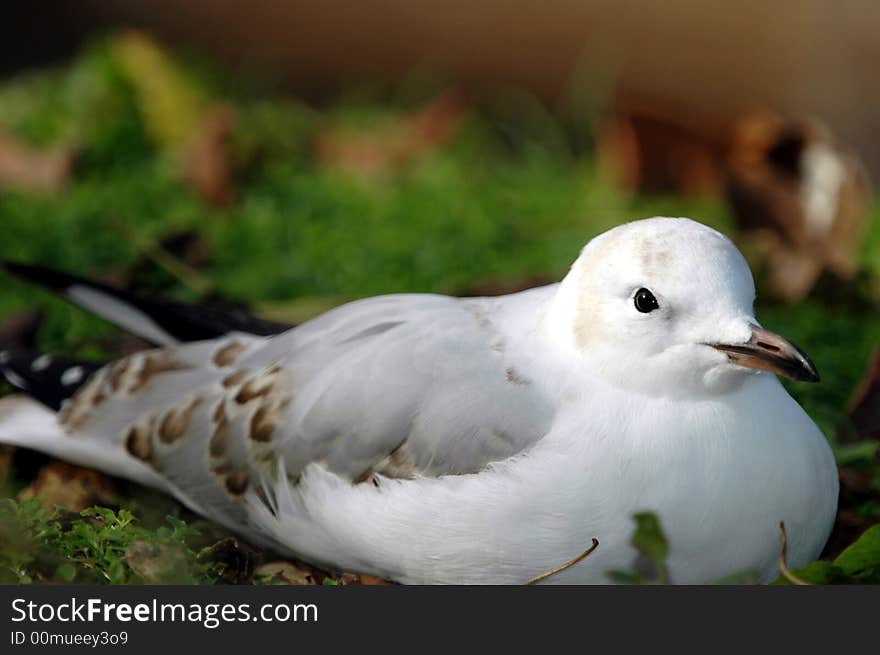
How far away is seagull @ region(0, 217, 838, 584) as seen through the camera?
1835 millimetres

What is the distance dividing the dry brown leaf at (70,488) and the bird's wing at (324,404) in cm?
6

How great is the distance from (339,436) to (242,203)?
1.87 metres

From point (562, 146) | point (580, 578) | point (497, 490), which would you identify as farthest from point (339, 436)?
point (562, 146)

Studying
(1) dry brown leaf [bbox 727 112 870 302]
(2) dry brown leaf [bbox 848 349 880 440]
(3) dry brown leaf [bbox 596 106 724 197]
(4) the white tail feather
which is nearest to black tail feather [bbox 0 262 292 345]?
(4) the white tail feather

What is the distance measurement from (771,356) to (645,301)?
20cm

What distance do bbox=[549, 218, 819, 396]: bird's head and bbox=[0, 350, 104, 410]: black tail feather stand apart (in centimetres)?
106

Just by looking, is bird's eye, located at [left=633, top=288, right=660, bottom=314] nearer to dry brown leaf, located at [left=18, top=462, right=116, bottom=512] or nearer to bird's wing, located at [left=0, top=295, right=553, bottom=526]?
bird's wing, located at [left=0, top=295, right=553, bottom=526]

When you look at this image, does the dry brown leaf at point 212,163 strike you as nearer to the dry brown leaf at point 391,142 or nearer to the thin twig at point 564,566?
the dry brown leaf at point 391,142

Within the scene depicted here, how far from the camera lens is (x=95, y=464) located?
2.34 meters

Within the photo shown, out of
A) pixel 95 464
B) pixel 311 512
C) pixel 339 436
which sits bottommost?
pixel 95 464

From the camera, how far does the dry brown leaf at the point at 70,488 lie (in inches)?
90.6

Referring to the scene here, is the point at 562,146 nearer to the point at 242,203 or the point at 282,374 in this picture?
the point at 242,203

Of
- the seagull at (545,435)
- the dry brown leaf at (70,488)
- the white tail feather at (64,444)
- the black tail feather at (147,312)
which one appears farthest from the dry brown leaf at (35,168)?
the seagull at (545,435)

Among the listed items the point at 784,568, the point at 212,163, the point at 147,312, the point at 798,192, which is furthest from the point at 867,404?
the point at 212,163
